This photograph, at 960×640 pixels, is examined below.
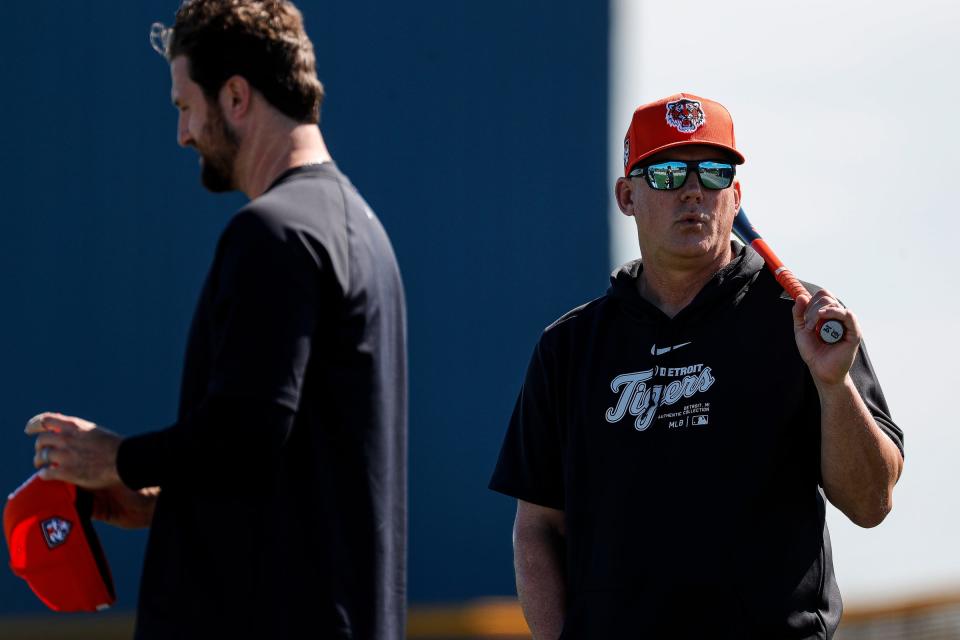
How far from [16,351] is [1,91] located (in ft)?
4.22

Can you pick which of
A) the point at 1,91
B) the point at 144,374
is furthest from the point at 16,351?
the point at 1,91

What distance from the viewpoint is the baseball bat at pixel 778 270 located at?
8.47 ft

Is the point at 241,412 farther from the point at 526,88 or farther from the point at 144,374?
the point at 526,88

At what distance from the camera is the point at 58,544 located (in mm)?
2475

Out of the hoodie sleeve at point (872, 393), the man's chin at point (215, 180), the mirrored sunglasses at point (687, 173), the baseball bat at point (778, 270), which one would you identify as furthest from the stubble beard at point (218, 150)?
the hoodie sleeve at point (872, 393)

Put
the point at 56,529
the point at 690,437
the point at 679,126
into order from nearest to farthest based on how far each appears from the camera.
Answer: the point at 56,529 < the point at 690,437 < the point at 679,126

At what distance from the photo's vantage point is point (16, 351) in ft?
20.8

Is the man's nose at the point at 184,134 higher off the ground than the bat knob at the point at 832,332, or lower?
higher

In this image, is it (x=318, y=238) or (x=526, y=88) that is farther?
(x=526, y=88)

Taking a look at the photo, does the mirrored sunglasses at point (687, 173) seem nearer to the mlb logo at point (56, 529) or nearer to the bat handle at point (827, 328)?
→ the bat handle at point (827, 328)

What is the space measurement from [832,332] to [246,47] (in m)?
1.27

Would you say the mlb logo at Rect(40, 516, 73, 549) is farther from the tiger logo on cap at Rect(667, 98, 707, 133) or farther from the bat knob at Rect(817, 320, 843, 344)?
the tiger logo on cap at Rect(667, 98, 707, 133)

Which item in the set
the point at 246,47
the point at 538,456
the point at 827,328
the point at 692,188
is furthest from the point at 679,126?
the point at 246,47

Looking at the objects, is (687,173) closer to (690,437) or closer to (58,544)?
(690,437)
